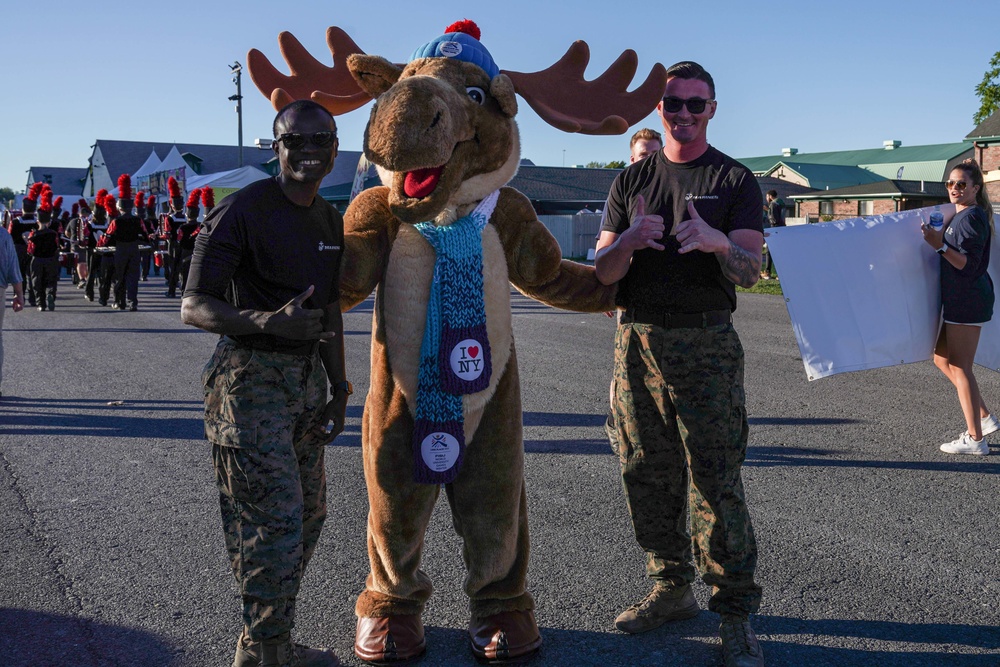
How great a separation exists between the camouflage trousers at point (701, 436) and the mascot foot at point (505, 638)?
0.68 metres

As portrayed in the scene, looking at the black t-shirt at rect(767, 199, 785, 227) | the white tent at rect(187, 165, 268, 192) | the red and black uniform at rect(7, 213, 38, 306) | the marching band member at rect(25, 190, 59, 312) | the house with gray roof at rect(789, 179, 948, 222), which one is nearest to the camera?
the marching band member at rect(25, 190, 59, 312)

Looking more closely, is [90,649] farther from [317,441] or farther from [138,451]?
[138,451]

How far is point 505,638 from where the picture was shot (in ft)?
10.7

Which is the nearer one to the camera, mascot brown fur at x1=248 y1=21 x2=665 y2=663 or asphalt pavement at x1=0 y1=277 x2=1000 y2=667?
mascot brown fur at x1=248 y1=21 x2=665 y2=663

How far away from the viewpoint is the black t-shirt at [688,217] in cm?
334

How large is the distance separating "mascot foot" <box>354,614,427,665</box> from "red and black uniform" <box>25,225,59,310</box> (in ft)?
46.1

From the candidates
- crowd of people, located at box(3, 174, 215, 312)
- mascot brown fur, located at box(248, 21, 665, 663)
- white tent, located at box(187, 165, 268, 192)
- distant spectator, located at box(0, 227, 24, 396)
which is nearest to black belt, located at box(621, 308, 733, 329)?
mascot brown fur, located at box(248, 21, 665, 663)

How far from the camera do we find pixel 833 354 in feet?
17.9

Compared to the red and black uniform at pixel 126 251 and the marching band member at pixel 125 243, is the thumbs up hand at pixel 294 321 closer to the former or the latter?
the marching band member at pixel 125 243

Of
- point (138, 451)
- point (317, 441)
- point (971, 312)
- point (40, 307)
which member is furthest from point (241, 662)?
point (40, 307)

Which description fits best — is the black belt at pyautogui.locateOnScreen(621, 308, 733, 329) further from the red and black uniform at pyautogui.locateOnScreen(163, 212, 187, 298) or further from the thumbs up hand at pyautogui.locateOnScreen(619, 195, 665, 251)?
the red and black uniform at pyautogui.locateOnScreen(163, 212, 187, 298)

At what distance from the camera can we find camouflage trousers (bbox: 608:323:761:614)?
3.30m

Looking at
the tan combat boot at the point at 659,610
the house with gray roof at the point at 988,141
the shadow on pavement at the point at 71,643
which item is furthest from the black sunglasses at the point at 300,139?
the house with gray roof at the point at 988,141

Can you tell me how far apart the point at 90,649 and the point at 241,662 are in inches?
30.7
